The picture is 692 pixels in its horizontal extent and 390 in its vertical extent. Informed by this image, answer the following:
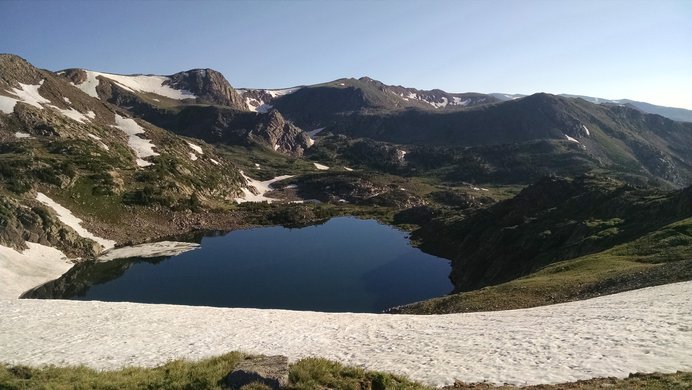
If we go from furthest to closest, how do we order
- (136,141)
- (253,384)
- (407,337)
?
1. (136,141)
2. (407,337)
3. (253,384)

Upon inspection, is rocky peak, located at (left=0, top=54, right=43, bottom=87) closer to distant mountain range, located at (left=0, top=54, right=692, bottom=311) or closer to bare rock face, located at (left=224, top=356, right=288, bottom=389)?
distant mountain range, located at (left=0, top=54, right=692, bottom=311)

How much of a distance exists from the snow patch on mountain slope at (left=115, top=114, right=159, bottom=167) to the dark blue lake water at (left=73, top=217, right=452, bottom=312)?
50084mm

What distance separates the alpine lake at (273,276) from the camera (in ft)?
215

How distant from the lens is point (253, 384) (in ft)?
53.1

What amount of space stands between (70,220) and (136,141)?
72906 millimetres

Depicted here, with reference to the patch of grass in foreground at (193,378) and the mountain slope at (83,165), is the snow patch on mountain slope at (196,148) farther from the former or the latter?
the patch of grass in foreground at (193,378)

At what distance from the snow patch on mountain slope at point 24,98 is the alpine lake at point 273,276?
252ft

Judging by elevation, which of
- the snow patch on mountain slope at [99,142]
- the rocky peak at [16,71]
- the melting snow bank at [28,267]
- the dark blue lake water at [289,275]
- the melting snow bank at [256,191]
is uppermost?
the rocky peak at [16,71]

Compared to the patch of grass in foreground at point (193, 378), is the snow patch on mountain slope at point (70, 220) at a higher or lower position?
higher

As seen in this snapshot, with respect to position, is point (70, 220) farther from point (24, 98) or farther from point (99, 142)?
point (24, 98)

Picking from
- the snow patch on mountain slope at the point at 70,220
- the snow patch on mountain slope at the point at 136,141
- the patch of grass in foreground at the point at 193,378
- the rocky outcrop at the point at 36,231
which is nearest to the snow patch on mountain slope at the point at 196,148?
the snow patch on mountain slope at the point at 136,141

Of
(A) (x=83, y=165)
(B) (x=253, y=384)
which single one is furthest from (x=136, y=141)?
(B) (x=253, y=384)

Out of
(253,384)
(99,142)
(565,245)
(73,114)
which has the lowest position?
(565,245)

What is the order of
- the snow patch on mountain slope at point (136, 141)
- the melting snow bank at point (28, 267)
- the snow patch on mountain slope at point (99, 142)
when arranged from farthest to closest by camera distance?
the snow patch on mountain slope at point (136, 141), the snow patch on mountain slope at point (99, 142), the melting snow bank at point (28, 267)
